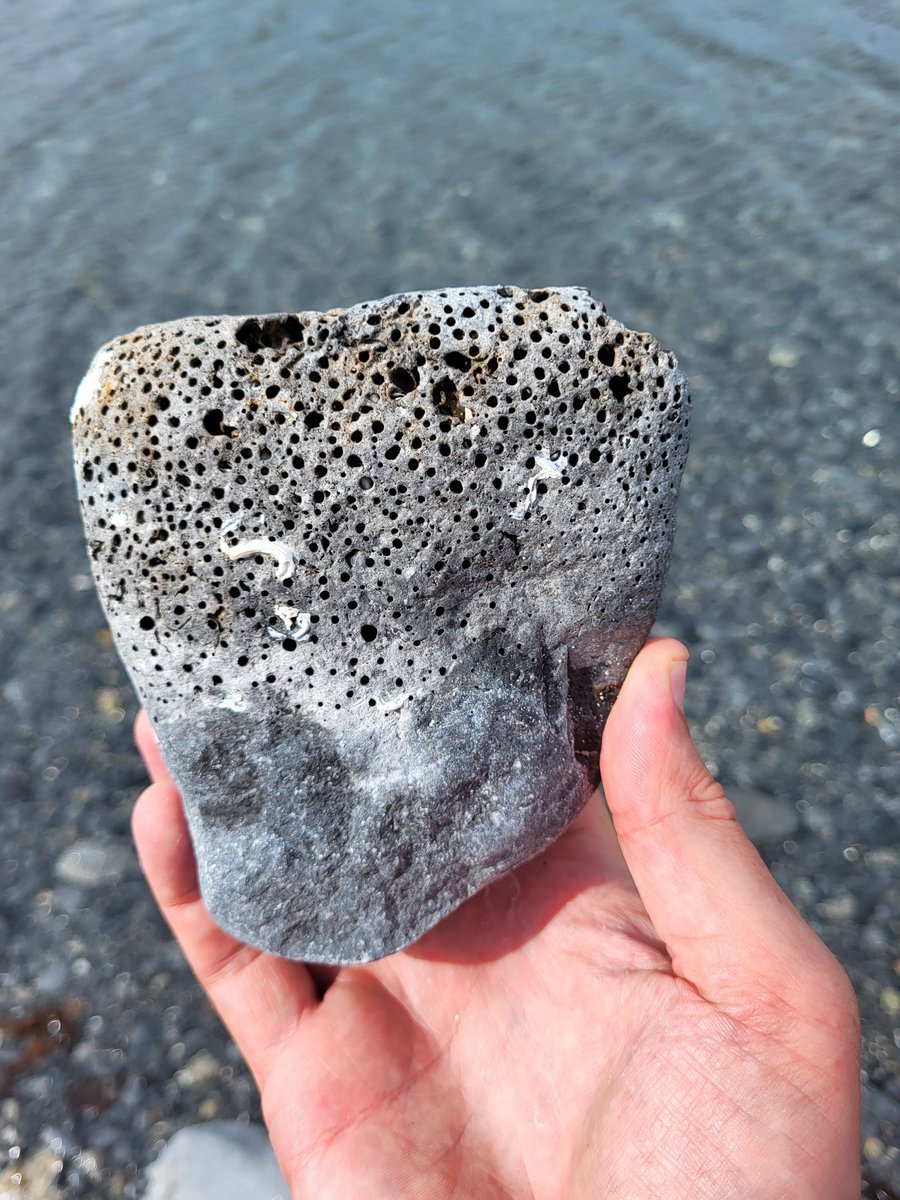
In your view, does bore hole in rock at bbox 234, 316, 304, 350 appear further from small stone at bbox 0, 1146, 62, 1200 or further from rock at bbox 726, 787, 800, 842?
small stone at bbox 0, 1146, 62, 1200

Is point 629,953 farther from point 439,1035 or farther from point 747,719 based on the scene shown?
point 747,719

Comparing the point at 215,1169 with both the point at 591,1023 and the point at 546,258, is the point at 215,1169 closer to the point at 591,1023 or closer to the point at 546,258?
the point at 591,1023

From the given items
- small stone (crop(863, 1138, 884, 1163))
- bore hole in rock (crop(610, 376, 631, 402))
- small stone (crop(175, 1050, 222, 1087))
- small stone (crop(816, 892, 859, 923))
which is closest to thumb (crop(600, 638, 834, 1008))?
bore hole in rock (crop(610, 376, 631, 402))

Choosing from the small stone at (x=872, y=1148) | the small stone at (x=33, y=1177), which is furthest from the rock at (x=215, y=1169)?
the small stone at (x=872, y=1148)

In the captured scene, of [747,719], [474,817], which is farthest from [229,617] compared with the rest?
[747,719]

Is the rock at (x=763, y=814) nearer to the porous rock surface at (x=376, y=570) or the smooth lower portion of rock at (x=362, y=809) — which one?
the porous rock surface at (x=376, y=570)
